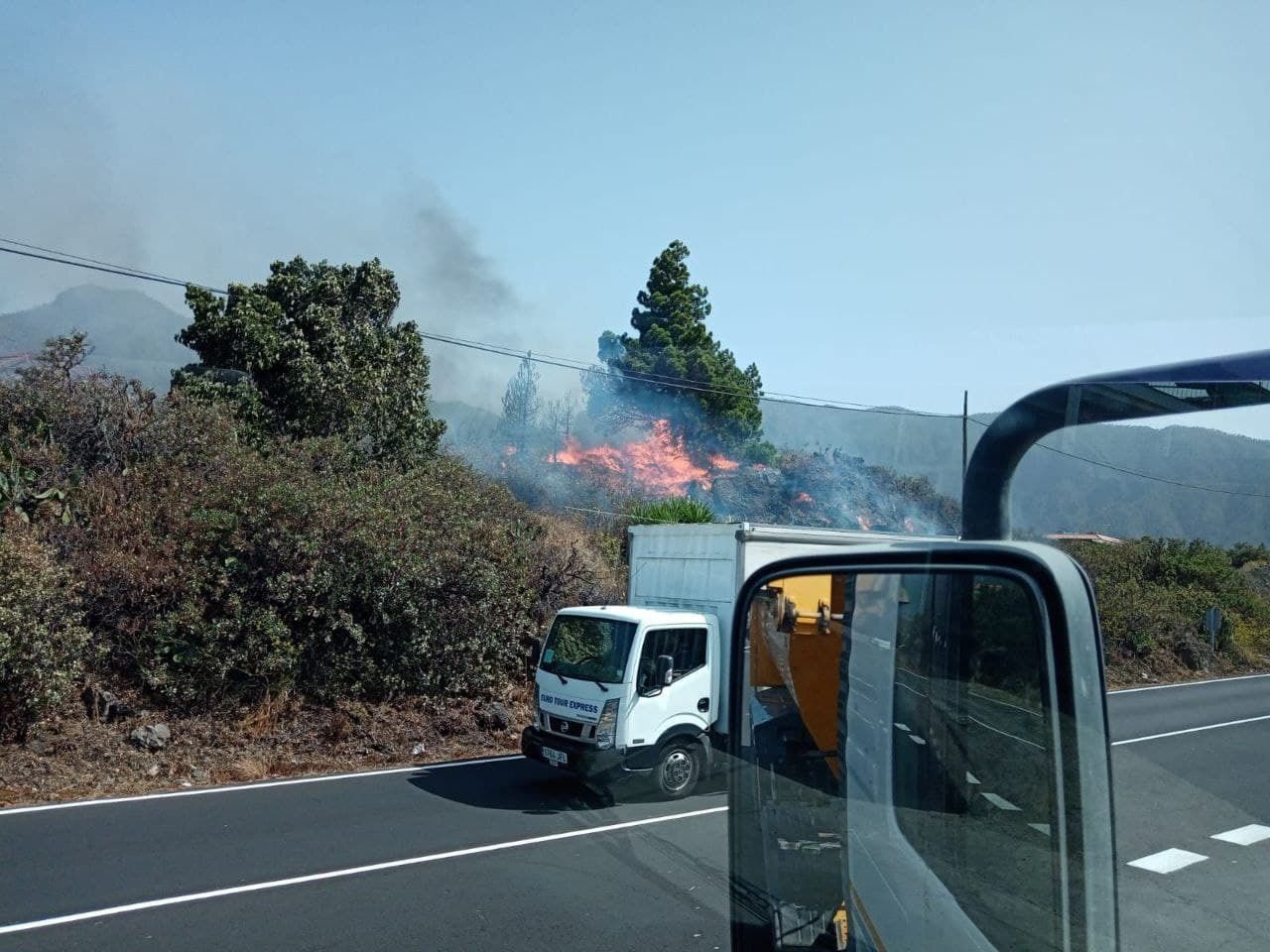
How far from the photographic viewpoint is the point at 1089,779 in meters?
1.22

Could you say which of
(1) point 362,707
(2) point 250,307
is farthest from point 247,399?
(1) point 362,707

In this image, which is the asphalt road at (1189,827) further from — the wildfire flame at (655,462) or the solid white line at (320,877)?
the wildfire flame at (655,462)

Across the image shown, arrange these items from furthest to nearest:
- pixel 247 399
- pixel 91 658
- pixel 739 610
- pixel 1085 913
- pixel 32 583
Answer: pixel 247 399, pixel 91 658, pixel 32 583, pixel 739 610, pixel 1085 913

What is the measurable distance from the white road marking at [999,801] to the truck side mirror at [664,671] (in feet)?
30.4

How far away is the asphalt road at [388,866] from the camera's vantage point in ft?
20.1

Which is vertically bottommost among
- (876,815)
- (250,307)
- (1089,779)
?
(876,815)

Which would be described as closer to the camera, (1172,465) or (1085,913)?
(1085,913)

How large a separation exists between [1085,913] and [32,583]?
41.0 feet

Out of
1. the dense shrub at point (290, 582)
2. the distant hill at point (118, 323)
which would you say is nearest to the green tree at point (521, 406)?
the dense shrub at point (290, 582)

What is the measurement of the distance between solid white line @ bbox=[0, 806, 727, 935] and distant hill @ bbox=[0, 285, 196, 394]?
7694 cm

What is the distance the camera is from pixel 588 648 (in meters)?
11.0

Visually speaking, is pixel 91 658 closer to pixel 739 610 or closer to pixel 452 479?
pixel 452 479

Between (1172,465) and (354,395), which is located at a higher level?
(354,395)

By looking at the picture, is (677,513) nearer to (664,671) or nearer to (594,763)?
(664,671)
